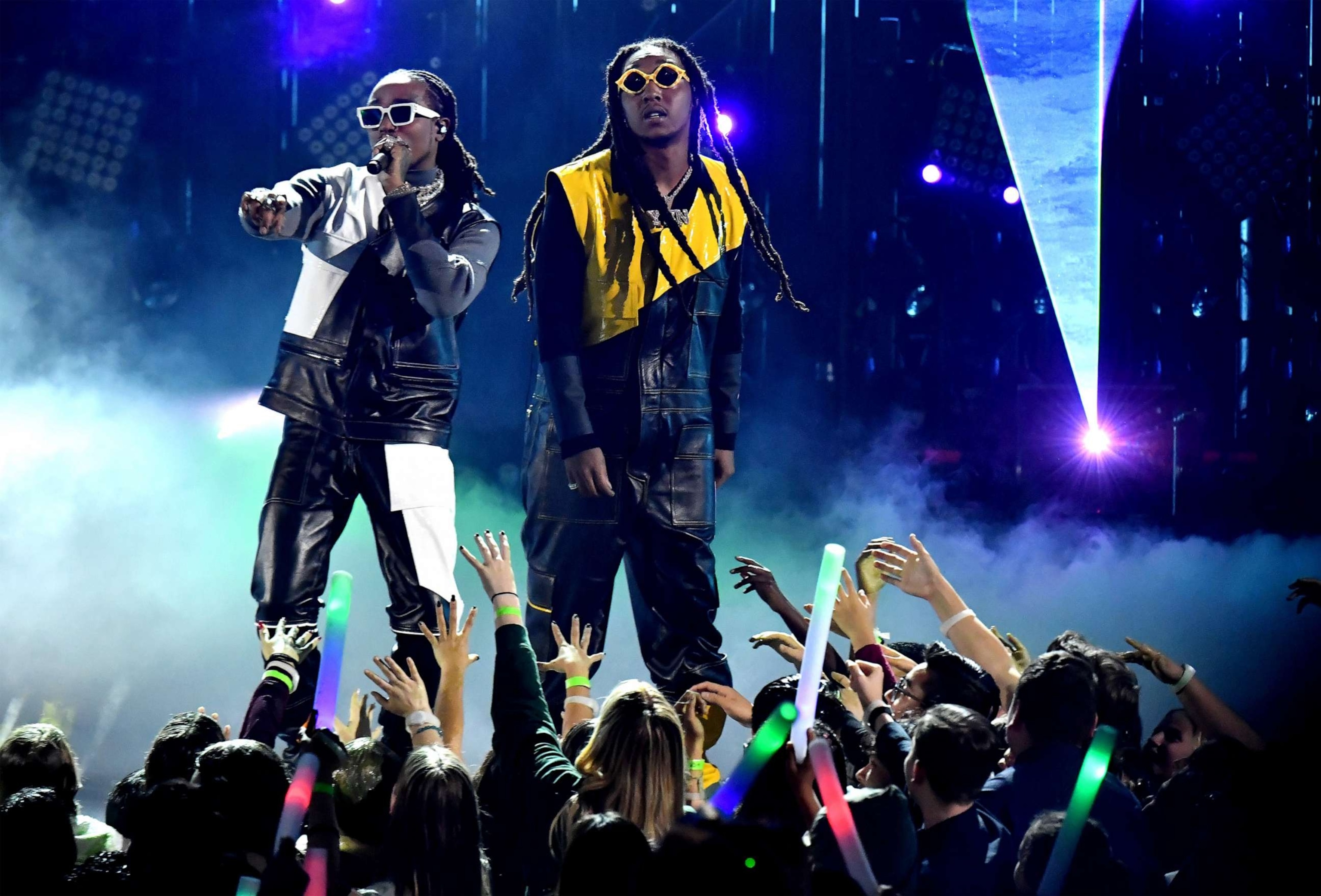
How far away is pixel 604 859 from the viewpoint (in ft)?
6.49

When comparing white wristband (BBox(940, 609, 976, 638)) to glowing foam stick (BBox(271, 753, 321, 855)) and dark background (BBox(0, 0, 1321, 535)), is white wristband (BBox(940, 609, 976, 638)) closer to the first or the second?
glowing foam stick (BBox(271, 753, 321, 855))

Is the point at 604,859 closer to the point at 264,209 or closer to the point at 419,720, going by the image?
the point at 419,720

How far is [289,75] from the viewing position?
620 centimetres

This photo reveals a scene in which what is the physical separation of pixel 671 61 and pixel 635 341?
3.27ft

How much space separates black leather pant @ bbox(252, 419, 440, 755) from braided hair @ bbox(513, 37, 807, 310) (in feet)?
3.07

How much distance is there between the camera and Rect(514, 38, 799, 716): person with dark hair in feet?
16.2

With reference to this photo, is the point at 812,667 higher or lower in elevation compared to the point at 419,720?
higher

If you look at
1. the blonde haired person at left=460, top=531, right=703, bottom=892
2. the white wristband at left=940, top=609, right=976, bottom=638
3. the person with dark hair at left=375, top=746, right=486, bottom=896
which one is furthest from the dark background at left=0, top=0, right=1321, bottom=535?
the person with dark hair at left=375, top=746, right=486, bottom=896

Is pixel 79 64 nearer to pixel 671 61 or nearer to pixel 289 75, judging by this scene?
pixel 289 75

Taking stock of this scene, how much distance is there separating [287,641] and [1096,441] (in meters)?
4.02

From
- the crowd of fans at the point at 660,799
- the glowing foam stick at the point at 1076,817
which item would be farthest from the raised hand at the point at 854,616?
→ the glowing foam stick at the point at 1076,817

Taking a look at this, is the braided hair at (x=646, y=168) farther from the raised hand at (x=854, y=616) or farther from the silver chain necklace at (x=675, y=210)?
the raised hand at (x=854, y=616)

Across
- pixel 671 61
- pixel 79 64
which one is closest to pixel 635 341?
pixel 671 61

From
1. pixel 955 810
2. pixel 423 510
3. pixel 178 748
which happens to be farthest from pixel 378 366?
pixel 955 810
